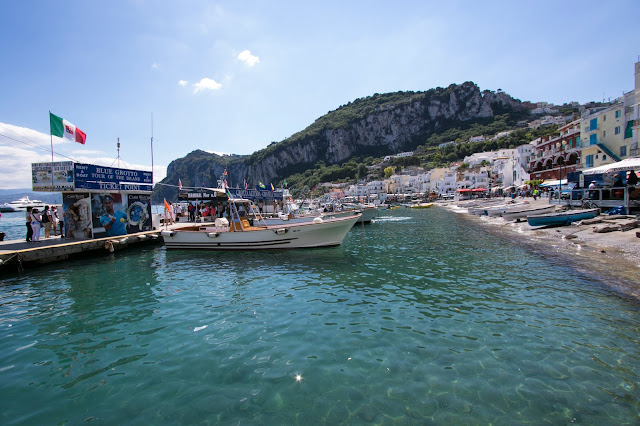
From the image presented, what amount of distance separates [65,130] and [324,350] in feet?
70.0

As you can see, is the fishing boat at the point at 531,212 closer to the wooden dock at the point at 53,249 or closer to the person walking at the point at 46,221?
the wooden dock at the point at 53,249

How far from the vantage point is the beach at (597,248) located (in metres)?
11.1

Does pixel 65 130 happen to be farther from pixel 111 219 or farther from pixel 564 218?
pixel 564 218

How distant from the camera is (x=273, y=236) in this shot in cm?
1805

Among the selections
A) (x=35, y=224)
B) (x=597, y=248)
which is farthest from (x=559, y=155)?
(x=35, y=224)

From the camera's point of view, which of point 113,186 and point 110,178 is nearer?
point 110,178

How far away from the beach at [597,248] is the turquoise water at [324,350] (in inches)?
44.7

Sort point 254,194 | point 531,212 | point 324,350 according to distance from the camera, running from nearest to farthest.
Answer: point 324,350
point 254,194
point 531,212

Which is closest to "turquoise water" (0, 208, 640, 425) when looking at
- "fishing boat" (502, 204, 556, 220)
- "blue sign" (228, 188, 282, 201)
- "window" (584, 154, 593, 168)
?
"blue sign" (228, 188, 282, 201)

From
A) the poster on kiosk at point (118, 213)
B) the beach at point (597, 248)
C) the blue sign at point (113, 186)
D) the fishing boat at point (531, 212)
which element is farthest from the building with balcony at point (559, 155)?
the poster on kiosk at point (118, 213)

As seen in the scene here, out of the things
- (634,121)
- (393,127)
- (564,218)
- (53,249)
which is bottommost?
(53,249)

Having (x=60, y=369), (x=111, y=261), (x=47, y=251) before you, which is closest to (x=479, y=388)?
(x=60, y=369)

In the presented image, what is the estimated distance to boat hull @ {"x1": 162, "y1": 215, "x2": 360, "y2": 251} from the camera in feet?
58.9

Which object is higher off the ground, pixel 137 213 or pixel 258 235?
pixel 137 213
